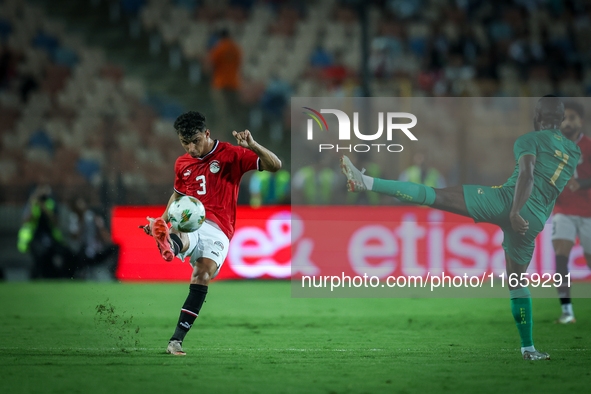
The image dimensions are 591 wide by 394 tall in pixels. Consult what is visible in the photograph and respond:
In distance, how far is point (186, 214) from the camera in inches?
234

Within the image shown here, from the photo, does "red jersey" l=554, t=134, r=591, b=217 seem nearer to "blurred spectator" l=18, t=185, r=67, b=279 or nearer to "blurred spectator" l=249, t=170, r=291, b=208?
"blurred spectator" l=249, t=170, r=291, b=208

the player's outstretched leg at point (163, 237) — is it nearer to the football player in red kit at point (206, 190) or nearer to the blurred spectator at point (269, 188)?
the football player in red kit at point (206, 190)

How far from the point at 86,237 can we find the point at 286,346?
7746 millimetres

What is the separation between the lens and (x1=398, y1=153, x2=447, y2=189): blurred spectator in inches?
530

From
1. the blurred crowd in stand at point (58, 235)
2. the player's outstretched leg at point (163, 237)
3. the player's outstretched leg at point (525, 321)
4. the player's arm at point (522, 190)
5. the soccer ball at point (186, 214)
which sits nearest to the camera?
the player's outstretched leg at point (163, 237)

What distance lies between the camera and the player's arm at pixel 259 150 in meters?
6.02

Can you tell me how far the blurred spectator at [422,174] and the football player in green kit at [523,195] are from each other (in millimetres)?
6590

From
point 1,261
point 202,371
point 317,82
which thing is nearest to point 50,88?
point 1,261

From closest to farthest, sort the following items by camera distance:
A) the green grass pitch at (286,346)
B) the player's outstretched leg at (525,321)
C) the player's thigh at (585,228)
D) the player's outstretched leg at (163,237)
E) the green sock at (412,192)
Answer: the green grass pitch at (286,346) → the player's outstretched leg at (163,237) → the player's outstretched leg at (525,321) → the green sock at (412,192) → the player's thigh at (585,228)

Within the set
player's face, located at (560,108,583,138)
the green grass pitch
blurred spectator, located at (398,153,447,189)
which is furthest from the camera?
blurred spectator, located at (398,153,447,189)

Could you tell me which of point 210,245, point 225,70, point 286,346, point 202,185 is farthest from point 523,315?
point 225,70

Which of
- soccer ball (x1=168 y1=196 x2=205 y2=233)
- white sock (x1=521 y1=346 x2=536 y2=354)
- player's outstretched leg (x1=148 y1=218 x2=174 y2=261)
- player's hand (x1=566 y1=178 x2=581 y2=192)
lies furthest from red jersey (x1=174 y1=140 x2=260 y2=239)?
player's hand (x1=566 y1=178 x2=581 y2=192)

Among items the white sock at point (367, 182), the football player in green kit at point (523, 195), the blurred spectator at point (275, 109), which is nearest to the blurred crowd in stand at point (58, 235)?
the blurred spectator at point (275, 109)

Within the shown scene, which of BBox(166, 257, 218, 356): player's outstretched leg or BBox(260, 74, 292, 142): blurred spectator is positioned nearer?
BBox(166, 257, 218, 356): player's outstretched leg
